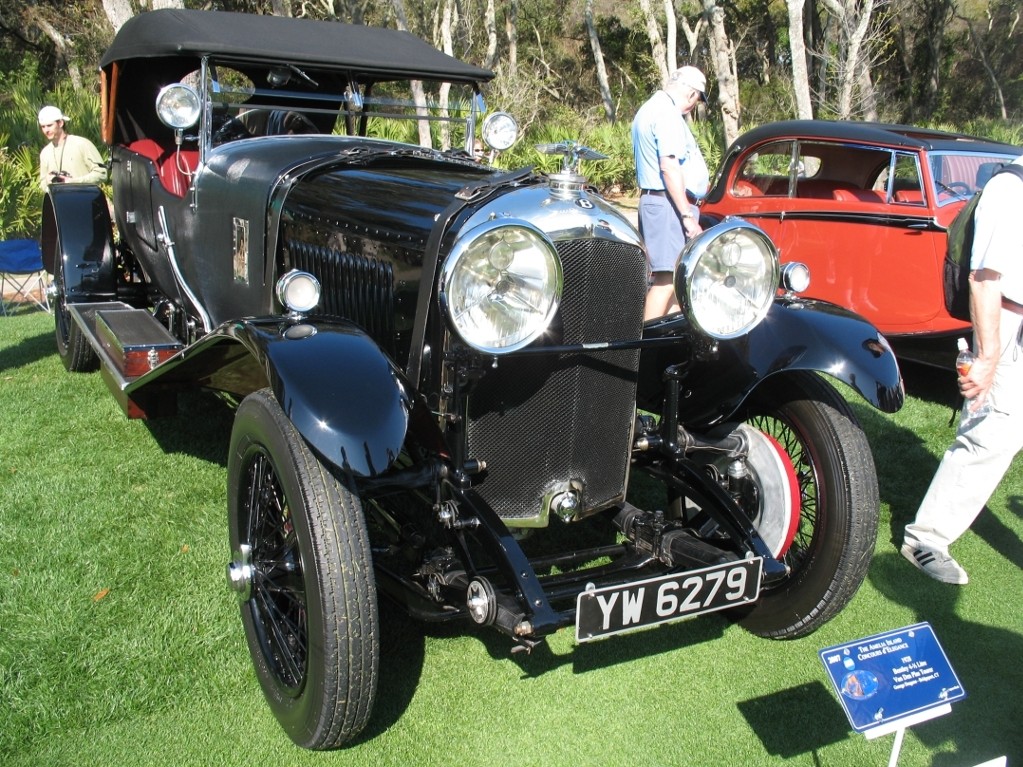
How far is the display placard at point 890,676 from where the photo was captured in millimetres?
1903

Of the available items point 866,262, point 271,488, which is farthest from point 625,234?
point 866,262

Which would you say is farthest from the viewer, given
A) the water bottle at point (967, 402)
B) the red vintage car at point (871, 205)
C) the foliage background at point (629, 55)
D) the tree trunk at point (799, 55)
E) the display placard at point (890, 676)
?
the foliage background at point (629, 55)

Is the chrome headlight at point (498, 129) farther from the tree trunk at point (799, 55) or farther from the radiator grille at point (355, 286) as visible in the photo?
the tree trunk at point (799, 55)

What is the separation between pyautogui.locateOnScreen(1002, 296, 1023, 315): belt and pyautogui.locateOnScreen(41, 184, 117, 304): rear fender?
4460mm

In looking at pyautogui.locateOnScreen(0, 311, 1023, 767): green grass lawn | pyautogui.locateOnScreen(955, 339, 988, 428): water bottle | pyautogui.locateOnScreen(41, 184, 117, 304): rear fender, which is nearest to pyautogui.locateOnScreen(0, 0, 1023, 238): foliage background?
pyautogui.locateOnScreen(41, 184, 117, 304): rear fender

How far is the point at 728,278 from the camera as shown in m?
2.58

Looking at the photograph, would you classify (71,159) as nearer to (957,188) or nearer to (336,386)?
(336,386)

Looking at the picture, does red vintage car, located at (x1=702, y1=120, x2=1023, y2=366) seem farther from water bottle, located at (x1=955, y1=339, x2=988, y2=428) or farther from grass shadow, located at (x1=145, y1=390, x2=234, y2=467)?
grass shadow, located at (x1=145, y1=390, x2=234, y2=467)

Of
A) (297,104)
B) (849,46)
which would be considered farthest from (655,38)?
(297,104)

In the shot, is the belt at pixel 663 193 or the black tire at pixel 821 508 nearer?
the black tire at pixel 821 508

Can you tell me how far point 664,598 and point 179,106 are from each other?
2.98 meters

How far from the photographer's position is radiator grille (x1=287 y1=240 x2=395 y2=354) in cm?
272

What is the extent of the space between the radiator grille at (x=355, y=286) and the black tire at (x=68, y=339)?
2.61 metres

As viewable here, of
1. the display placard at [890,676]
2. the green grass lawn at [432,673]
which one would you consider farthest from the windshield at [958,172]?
the display placard at [890,676]
